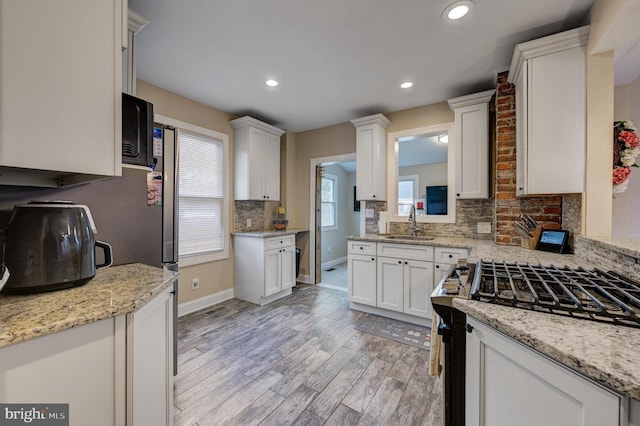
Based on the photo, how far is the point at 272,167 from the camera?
393cm

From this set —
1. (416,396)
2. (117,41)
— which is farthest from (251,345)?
(117,41)

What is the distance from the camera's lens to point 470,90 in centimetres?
286

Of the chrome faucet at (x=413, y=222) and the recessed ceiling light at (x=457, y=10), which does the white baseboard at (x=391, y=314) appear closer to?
the chrome faucet at (x=413, y=222)

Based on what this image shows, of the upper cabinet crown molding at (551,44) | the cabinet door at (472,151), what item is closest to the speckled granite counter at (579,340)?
the upper cabinet crown molding at (551,44)

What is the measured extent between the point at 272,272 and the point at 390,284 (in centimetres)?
152

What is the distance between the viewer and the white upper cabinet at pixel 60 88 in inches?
33.1

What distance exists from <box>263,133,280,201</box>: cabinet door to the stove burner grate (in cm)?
302

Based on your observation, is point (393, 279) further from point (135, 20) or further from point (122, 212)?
point (135, 20)

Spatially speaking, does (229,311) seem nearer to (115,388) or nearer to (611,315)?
(115,388)

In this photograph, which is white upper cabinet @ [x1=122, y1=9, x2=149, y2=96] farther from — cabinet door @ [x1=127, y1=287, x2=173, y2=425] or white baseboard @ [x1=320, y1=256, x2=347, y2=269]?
white baseboard @ [x1=320, y1=256, x2=347, y2=269]

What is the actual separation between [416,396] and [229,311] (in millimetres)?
2242

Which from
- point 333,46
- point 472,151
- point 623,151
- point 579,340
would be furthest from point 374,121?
point 579,340

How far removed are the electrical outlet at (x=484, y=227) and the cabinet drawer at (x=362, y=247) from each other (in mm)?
1194

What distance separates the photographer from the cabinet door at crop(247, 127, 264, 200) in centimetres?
356
